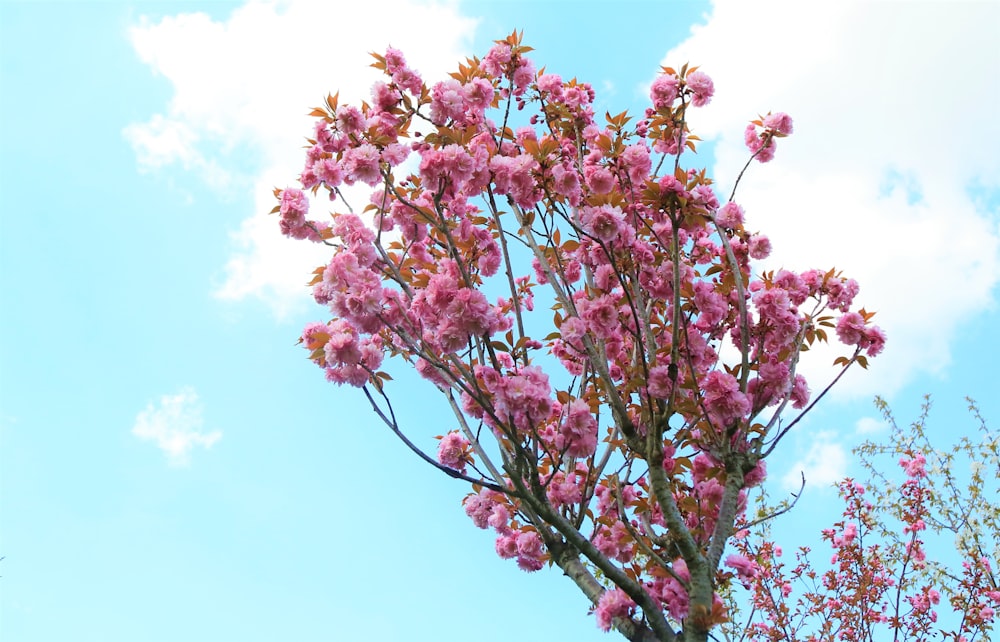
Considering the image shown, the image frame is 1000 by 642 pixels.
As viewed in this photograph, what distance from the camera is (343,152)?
12.0 feet

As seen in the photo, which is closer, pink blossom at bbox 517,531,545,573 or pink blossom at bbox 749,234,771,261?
pink blossom at bbox 517,531,545,573

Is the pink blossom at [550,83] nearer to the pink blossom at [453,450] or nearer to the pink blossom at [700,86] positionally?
the pink blossom at [700,86]

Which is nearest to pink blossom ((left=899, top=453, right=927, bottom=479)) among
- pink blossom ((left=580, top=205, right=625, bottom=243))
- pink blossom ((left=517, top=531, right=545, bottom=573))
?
pink blossom ((left=517, top=531, right=545, bottom=573))

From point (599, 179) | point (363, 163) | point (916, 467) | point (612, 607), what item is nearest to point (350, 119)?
point (363, 163)

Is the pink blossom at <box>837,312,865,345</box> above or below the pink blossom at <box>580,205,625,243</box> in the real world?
above

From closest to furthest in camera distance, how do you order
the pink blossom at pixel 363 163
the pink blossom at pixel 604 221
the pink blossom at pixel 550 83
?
the pink blossom at pixel 604 221
the pink blossom at pixel 363 163
the pink blossom at pixel 550 83

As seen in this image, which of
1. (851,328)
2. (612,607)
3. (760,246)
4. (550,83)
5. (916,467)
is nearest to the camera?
(612,607)

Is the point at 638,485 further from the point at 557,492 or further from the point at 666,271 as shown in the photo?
the point at 666,271

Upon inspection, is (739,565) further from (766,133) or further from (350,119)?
(350,119)

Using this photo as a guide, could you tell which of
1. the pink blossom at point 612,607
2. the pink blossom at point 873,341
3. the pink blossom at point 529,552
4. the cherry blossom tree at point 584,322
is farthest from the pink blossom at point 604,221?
the pink blossom at point 612,607

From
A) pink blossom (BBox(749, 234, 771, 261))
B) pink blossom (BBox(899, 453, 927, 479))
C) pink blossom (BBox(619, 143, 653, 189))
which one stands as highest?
pink blossom (BBox(899, 453, 927, 479))

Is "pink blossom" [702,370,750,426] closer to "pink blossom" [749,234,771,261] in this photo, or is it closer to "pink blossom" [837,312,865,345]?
"pink blossom" [837,312,865,345]

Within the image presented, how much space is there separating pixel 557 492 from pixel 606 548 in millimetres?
465

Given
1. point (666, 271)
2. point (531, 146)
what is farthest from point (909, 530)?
point (531, 146)
